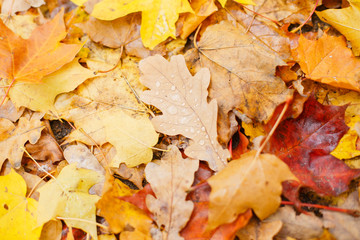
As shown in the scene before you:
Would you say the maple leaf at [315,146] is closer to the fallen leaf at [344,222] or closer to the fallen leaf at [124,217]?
the fallen leaf at [344,222]

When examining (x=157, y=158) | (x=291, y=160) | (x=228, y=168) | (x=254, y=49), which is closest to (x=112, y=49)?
(x=157, y=158)

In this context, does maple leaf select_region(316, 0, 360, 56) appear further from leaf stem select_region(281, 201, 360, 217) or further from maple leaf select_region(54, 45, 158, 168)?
maple leaf select_region(54, 45, 158, 168)

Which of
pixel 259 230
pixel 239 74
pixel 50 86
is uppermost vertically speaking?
pixel 239 74

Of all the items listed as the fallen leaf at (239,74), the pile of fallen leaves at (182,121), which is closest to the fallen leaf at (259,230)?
the pile of fallen leaves at (182,121)

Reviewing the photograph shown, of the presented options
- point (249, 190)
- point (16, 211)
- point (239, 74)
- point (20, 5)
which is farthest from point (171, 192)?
point (20, 5)

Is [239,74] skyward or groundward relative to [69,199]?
skyward

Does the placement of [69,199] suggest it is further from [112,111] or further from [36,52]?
[36,52]

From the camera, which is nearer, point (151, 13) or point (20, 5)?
point (151, 13)
